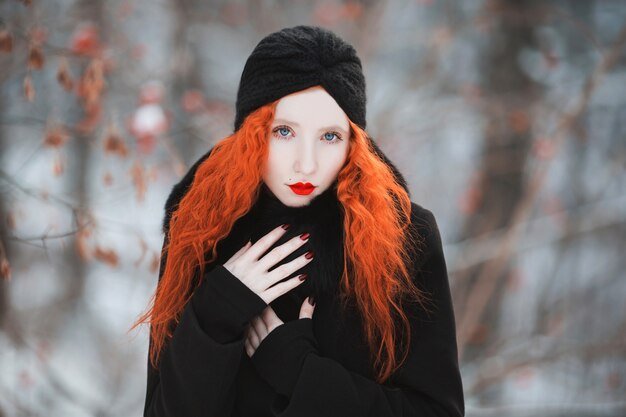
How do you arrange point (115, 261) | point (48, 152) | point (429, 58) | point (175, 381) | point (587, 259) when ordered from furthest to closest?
point (587, 259)
point (48, 152)
point (429, 58)
point (115, 261)
point (175, 381)

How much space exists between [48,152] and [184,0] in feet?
4.28

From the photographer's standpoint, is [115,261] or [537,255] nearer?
[115,261]

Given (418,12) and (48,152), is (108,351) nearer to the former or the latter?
(48,152)

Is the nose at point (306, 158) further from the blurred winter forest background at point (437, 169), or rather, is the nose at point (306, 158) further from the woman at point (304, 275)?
the blurred winter forest background at point (437, 169)

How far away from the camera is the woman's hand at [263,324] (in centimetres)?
143

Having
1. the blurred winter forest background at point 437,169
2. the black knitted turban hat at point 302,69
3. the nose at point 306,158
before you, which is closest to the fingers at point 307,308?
the nose at point 306,158

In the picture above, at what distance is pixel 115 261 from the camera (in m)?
2.45

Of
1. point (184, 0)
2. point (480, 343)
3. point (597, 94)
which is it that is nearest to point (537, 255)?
point (480, 343)

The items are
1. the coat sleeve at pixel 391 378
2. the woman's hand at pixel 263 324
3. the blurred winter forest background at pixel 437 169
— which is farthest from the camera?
the blurred winter forest background at pixel 437 169

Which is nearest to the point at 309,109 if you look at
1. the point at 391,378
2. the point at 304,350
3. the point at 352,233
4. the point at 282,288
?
the point at 352,233

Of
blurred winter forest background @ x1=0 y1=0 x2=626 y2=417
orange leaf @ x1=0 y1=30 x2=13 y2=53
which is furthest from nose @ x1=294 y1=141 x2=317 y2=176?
blurred winter forest background @ x1=0 y1=0 x2=626 y2=417

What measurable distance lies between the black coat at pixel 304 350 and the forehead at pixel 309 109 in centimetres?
18

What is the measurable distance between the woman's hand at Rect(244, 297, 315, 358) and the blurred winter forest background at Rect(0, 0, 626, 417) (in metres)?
2.46

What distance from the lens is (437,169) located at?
4.48 m
